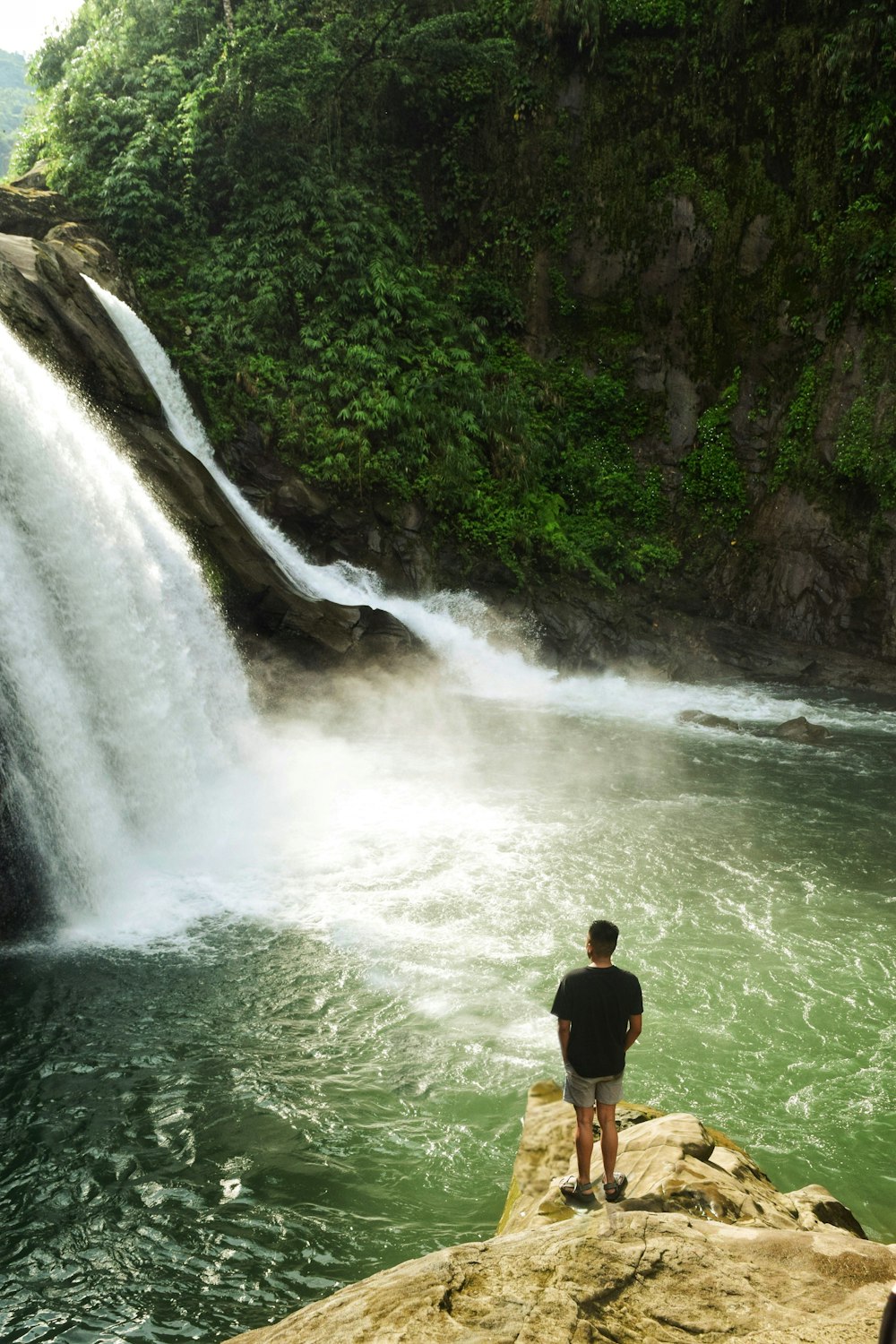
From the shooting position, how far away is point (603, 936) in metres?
4.34

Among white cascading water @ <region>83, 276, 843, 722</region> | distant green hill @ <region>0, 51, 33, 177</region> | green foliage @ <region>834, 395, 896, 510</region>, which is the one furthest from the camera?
distant green hill @ <region>0, 51, 33, 177</region>

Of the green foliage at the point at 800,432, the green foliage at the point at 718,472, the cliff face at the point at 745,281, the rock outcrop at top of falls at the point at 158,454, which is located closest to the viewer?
the rock outcrop at top of falls at the point at 158,454

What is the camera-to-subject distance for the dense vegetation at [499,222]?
61.3 feet

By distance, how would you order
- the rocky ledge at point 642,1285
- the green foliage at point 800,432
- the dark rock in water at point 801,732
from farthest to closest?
the green foliage at point 800,432 < the dark rock in water at point 801,732 < the rocky ledge at point 642,1285

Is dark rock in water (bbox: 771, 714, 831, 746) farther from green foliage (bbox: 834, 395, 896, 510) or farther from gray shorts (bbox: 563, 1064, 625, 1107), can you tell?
gray shorts (bbox: 563, 1064, 625, 1107)

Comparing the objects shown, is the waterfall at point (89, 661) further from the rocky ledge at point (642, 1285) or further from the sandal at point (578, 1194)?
the rocky ledge at point (642, 1285)

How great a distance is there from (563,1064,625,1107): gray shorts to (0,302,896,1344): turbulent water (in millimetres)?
1219

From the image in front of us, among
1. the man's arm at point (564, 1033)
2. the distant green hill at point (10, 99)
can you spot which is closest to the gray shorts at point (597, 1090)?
the man's arm at point (564, 1033)

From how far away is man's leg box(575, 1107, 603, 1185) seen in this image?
172 inches

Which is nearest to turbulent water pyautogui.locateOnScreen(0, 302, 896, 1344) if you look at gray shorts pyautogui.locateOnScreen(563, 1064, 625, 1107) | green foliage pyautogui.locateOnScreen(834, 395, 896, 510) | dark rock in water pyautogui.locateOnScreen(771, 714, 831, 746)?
dark rock in water pyautogui.locateOnScreen(771, 714, 831, 746)

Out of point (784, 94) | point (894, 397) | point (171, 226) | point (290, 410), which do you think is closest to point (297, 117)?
point (171, 226)

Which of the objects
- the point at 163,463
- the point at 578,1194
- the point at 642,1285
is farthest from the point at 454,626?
the point at 642,1285

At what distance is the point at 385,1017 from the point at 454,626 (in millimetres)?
11795

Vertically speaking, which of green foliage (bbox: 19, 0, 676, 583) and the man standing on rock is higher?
green foliage (bbox: 19, 0, 676, 583)
